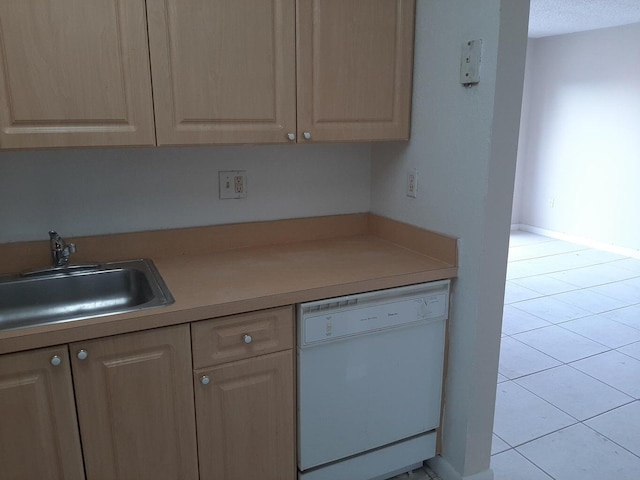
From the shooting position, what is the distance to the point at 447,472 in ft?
6.45

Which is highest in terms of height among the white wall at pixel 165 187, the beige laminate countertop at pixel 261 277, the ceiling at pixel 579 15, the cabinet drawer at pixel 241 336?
the ceiling at pixel 579 15

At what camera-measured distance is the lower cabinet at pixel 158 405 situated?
52.1 inches

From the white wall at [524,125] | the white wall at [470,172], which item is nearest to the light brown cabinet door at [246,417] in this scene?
the white wall at [470,172]

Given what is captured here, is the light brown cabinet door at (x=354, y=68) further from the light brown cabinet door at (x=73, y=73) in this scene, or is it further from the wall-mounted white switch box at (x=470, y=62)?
the light brown cabinet door at (x=73, y=73)

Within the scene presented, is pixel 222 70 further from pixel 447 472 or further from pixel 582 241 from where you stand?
pixel 582 241

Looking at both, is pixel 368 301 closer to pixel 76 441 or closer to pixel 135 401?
pixel 135 401

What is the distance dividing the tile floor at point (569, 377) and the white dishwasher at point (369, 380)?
1.59 ft

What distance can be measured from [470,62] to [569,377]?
1927 millimetres

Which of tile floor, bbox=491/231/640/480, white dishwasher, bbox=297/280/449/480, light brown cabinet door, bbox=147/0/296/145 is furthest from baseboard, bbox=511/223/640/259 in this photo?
light brown cabinet door, bbox=147/0/296/145

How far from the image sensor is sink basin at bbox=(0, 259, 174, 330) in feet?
5.45

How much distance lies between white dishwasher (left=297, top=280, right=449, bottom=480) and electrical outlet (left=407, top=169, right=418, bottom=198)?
1.41ft

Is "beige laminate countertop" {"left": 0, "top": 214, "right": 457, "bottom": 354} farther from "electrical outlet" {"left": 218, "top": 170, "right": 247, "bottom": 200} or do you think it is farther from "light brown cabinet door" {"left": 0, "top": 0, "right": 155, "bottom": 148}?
"light brown cabinet door" {"left": 0, "top": 0, "right": 155, "bottom": 148}

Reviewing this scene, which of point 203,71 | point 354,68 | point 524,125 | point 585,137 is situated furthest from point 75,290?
point 524,125

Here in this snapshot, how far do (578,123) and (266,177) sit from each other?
4647 mm
